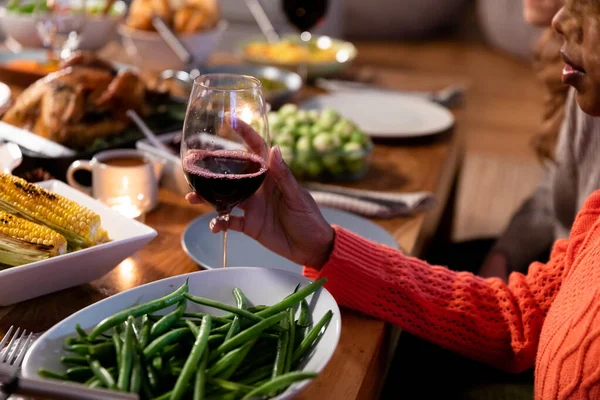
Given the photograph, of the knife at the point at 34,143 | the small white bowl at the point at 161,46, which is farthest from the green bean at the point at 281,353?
the small white bowl at the point at 161,46

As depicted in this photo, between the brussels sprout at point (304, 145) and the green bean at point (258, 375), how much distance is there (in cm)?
83

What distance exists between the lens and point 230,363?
29.6 inches

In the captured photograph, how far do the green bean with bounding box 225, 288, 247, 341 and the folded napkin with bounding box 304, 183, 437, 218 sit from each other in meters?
0.52

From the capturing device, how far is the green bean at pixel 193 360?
2.33 ft

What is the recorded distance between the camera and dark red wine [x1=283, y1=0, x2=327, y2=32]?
6.70ft

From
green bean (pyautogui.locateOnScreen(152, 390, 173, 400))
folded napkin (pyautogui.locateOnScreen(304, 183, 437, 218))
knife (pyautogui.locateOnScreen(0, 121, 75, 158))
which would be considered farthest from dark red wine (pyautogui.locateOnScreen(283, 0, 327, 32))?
green bean (pyautogui.locateOnScreen(152, 390, 173, 400))

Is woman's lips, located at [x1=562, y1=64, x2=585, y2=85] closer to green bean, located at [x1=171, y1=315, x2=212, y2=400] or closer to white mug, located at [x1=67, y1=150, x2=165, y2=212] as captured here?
green bean, located at [x1=171, y1=315, x2=212, y2=400]

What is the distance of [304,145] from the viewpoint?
157 cm

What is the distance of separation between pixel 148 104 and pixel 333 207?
1.80 feet

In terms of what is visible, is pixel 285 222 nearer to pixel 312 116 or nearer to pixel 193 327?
pixel 193 327

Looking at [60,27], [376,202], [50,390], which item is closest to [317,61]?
[60,27]

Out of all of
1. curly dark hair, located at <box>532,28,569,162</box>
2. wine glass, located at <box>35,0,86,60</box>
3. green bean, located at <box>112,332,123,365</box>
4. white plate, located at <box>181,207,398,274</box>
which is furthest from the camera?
wine glass, located at <box>35,0,86,60</box>

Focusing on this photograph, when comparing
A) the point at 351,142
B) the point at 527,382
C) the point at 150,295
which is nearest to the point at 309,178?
the point at 351,142

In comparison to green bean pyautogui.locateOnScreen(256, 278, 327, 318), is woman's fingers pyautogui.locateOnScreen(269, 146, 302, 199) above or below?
above
